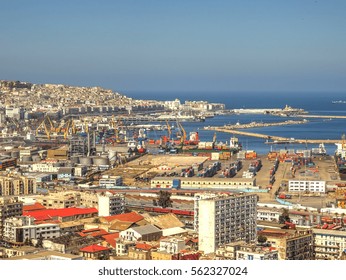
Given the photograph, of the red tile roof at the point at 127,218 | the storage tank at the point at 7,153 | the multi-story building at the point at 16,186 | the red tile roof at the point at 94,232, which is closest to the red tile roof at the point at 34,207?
the red tile roof at the point at 127,218

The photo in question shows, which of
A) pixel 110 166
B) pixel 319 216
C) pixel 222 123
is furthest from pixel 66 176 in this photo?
pixel 222 123

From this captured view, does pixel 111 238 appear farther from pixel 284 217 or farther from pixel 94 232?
pixel 284 217

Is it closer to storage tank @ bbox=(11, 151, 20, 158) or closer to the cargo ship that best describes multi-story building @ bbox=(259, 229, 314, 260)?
the cargo ship

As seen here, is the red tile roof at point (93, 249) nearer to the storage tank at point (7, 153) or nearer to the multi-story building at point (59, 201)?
the multi-story building at point (59, 201)

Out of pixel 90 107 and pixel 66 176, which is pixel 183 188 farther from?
pixel 90 107

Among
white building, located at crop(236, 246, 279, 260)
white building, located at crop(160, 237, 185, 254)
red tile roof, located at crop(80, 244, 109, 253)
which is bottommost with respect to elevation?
red tile roof, located at crop(80, 244, 109, 253)

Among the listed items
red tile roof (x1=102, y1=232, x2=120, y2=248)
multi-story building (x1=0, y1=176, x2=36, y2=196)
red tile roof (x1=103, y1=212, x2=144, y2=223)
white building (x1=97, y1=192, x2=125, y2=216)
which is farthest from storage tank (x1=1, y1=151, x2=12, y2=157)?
red tile roof (x1=102, y1=232, x2=120, y2=248)
